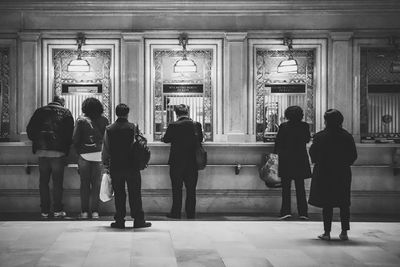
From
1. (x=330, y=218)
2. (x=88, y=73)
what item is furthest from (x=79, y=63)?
(x=330, y=218)

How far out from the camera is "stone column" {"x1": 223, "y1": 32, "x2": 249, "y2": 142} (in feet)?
41.7

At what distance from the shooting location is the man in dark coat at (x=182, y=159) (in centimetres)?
1131

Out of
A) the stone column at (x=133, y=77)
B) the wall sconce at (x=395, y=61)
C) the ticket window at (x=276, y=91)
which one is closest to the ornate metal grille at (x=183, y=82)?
the stone column at (x=133, y=77)

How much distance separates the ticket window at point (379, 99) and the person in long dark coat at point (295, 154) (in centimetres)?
205

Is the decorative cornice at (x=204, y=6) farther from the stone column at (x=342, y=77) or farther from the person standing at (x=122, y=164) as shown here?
the person standing at (x=122, y=164)

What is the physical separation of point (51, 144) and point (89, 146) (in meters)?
0.64

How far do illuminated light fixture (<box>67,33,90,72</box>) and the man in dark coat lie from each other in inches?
90.1

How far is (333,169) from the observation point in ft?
30.1

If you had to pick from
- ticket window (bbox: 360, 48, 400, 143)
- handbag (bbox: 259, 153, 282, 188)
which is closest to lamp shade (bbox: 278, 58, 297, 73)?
ticket window (bbox: 360, 48, 400, 143)

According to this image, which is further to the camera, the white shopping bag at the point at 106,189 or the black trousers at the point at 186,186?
the black trousers at the point at 186,186

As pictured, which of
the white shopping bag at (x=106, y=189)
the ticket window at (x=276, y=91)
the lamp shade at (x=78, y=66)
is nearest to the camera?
the white shopping bag at (x=106, y=189)

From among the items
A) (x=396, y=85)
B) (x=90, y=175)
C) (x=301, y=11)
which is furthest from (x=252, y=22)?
(x=90, y=175)

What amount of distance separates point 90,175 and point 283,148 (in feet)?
10.7

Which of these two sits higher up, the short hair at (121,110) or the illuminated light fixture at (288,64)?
the illuminated light fixture at (288,64)
